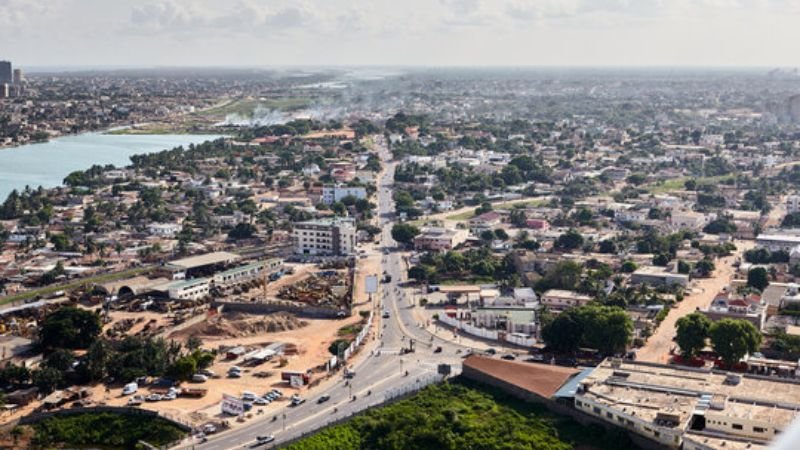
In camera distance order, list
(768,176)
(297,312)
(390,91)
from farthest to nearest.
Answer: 1. (390,91)
2. (768,176)
3. (297,312)

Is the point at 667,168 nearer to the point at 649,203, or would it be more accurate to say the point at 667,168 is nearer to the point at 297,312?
the point at 649,203

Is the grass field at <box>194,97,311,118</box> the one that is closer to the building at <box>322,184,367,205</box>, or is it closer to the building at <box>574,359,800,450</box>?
the building at <box>322,184,367,205</box>

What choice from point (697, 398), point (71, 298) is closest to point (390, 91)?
point (71, 298)

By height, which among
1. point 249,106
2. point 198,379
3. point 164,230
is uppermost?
point 249,106

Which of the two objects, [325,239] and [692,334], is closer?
[692,334]

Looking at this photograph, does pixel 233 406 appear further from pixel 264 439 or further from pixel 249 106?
pixel 249 106

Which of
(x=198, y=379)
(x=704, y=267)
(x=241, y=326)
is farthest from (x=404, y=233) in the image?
(x=198, y=379)
